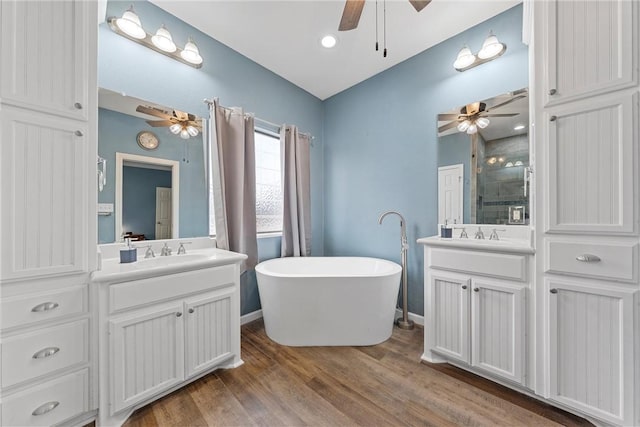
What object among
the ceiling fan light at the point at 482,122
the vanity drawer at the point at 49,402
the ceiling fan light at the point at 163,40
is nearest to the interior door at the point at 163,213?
the vanity drawer at the point at 49,402

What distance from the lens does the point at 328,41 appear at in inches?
89.7

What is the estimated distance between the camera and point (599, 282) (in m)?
1.23

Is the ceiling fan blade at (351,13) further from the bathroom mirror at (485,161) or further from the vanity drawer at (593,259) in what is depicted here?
the vanity drawer at (593,259)

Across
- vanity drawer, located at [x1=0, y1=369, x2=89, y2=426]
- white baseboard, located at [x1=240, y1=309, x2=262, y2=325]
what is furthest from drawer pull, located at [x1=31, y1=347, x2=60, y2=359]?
white baseboard, located at [x1=240, y1=309, x2=262, y2=325]

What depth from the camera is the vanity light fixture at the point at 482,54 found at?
1968mm

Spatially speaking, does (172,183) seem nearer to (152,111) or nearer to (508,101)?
(152,111)

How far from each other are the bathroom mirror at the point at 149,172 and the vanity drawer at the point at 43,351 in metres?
0.68

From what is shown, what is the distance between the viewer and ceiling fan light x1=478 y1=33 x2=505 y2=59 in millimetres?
1956

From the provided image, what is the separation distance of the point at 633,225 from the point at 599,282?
0.31 m

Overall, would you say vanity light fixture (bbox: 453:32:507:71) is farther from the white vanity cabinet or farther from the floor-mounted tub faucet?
the white vanity cabinet

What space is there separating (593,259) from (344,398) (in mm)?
1521

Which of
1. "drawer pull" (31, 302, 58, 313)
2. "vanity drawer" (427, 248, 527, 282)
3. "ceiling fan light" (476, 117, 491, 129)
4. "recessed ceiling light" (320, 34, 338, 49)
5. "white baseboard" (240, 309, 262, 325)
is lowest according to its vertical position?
"white baseboard" (240, 309, 262, 325)

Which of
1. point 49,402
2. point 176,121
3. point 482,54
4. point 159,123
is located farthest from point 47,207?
point 482,54

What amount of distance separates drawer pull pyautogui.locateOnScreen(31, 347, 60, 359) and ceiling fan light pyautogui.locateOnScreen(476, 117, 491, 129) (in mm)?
3157
